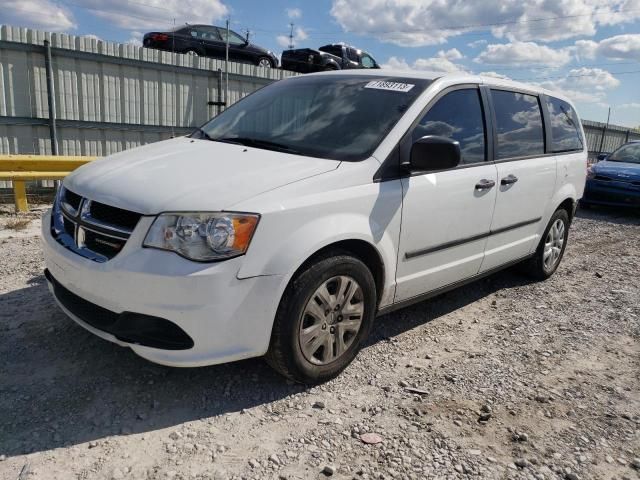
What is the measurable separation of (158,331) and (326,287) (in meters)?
0.91

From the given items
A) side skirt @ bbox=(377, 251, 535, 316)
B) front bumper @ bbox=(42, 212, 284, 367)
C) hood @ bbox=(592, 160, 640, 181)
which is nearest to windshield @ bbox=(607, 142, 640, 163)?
hood @ bbox=(592, 160, 640, 181)

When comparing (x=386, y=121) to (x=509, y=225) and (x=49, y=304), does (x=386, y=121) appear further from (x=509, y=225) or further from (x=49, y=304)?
(x=49, y=304)

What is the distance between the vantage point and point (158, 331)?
2580 millimetres

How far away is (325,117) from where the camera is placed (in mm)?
3500

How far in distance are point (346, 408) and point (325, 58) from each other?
16790 millimetres

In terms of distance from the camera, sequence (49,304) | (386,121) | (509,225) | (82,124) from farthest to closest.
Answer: (82,124)
(509,225)
(49,304)
(386,121)

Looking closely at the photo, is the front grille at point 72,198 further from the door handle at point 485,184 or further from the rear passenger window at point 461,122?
the door handle at point 485,184

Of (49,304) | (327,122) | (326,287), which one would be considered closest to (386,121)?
(327,122)

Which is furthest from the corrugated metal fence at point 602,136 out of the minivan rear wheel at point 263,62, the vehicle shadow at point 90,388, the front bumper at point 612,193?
the vehicle shadow at point 90,388

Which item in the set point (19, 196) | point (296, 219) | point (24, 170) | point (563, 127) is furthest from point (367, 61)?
point (296, 219)

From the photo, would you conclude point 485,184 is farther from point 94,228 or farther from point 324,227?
point 94,228

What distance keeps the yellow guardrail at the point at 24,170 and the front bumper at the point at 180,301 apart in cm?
480

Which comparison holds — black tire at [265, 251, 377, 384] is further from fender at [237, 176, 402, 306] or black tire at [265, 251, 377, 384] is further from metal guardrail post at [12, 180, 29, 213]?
metal guardrail post at [12, 180, 29, 213]

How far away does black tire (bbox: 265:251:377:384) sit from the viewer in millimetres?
2740
